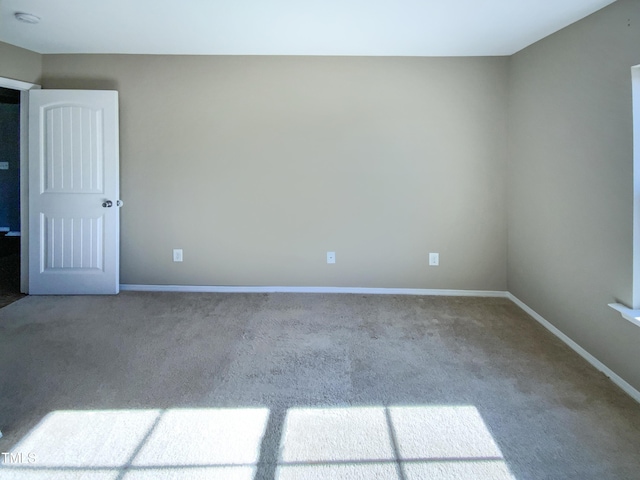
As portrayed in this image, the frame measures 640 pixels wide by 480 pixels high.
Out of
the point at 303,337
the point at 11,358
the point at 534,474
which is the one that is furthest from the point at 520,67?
the point at 11,358

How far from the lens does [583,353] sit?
8.73 ft

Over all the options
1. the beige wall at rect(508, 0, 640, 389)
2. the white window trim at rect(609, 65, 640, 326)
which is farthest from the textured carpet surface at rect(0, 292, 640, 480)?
the white window trim at rect(609, 65, 640, 326)

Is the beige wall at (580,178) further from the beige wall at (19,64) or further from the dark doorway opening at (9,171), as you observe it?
the dark doorway opening at (9,171)

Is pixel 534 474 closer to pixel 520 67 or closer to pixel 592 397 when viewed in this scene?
pixel 592 397

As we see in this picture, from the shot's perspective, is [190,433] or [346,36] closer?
[190,433]

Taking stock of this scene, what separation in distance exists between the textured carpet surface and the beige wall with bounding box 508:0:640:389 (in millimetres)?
279

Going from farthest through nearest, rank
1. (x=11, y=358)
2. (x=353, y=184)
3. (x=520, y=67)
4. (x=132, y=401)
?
(x=353, y=184) < (x=520, y=67) < (x=11, y=358) < (x=132, y=401)

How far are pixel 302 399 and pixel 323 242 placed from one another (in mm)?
2048

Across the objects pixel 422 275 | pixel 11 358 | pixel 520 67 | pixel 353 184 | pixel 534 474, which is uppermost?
pixel 520 67

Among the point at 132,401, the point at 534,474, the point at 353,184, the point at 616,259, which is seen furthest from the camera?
the point at 353,184

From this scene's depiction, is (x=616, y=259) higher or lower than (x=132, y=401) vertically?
higher

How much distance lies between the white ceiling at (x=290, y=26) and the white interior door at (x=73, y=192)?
0.55 metres

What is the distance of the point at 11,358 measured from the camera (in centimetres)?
257

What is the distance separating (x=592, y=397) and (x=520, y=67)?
2.76 m
